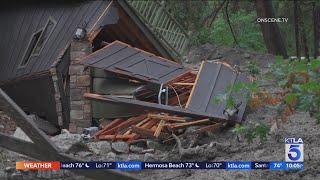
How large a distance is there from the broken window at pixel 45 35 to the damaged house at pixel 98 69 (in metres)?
0.03

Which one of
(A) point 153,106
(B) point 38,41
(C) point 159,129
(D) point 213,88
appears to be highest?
(B) point 38,41

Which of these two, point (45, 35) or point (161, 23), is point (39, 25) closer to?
point (45, 35)

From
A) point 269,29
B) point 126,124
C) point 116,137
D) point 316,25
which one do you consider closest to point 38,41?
point 126,124

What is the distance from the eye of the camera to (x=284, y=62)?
456 centimetres

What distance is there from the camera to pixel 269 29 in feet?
60.2

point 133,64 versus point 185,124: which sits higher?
point 133,64

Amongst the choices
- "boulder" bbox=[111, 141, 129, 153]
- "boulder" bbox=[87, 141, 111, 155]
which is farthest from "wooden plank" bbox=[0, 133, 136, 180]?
"boulder" bbox=[111, 141, 129, 153]

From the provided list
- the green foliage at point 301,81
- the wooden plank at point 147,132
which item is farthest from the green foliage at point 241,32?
the green foliage at point 301,81

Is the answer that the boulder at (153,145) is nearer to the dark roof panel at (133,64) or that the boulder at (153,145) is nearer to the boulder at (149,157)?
the boulder at (149,157)

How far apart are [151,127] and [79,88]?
2.57 metres

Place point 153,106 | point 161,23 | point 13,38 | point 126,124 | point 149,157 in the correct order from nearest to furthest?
1. point 149,157
2. point 153,106
3. point 126,124
4. point 13,38
5. point 161,23

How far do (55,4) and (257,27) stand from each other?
14.0 meters

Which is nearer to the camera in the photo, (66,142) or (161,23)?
(66,142)

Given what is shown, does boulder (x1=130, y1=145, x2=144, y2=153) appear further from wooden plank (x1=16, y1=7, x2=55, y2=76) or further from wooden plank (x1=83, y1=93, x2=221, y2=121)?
wooden plank (x1=16, y1=7, x2=55, y2=76)
